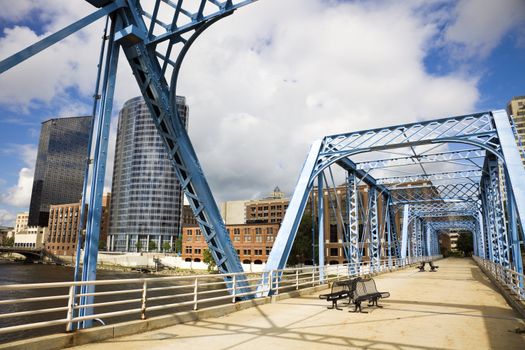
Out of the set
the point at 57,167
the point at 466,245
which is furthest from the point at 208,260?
the point at 57,167

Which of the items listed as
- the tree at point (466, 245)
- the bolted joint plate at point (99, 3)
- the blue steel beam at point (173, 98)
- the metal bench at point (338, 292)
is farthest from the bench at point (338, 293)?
the tree at point (466, 245)

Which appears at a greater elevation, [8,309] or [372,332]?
[372,332]

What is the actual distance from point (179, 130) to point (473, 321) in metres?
9.24

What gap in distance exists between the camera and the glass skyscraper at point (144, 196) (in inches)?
4756

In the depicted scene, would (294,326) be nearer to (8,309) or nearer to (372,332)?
(372,332)

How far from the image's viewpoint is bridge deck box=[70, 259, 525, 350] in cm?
730

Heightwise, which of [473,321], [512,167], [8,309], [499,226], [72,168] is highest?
[72,168]

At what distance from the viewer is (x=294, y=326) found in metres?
9.16

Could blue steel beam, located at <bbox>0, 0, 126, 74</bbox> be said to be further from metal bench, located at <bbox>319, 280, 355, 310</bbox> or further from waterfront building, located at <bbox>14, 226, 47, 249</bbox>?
waterfront building, located at <bbox>14, 226, 47, 249</bbox>

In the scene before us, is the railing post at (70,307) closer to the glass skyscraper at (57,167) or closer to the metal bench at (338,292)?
the metal bench at (338,292)

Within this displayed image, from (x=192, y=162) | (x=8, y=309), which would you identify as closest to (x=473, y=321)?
(x=192, y=162)

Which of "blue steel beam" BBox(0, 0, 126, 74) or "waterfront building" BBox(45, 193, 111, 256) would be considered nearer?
"blue steel beam" BBox(0, 0, 126, 74)

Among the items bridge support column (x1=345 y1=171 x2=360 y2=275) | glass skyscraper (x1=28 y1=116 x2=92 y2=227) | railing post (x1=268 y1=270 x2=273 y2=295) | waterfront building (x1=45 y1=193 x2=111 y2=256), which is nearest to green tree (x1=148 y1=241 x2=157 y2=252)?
waterfront building (x1=45 y1=193 x2=111 y2=256)

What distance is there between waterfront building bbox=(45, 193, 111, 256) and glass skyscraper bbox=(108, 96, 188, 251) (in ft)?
32.6
